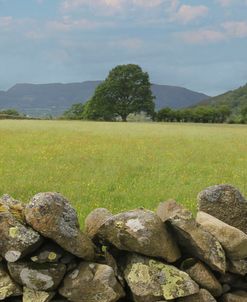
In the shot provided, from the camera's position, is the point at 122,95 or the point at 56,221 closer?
the point at 56,221

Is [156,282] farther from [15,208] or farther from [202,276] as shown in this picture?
[15,208]

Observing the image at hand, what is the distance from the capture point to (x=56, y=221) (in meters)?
6.59

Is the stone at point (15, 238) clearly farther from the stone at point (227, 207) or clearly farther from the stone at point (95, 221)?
the stone at point (227, 207)

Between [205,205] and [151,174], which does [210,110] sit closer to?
[151,174]

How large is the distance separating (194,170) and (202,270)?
15.6 meters

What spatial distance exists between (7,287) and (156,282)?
2.00 m

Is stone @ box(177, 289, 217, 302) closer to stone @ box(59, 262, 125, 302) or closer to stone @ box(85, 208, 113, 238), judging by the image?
stone @ box(59, 262, 125, 302)

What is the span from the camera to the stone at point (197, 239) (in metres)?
6.86

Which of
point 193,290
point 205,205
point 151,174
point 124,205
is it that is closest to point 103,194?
point 124,205

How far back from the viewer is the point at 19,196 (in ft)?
49.4

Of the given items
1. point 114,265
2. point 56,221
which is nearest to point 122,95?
point 114,265

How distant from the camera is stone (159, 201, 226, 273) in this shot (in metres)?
6.86

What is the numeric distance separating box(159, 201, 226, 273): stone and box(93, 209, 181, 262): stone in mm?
177

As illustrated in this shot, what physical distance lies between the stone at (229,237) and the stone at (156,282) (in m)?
0.70
